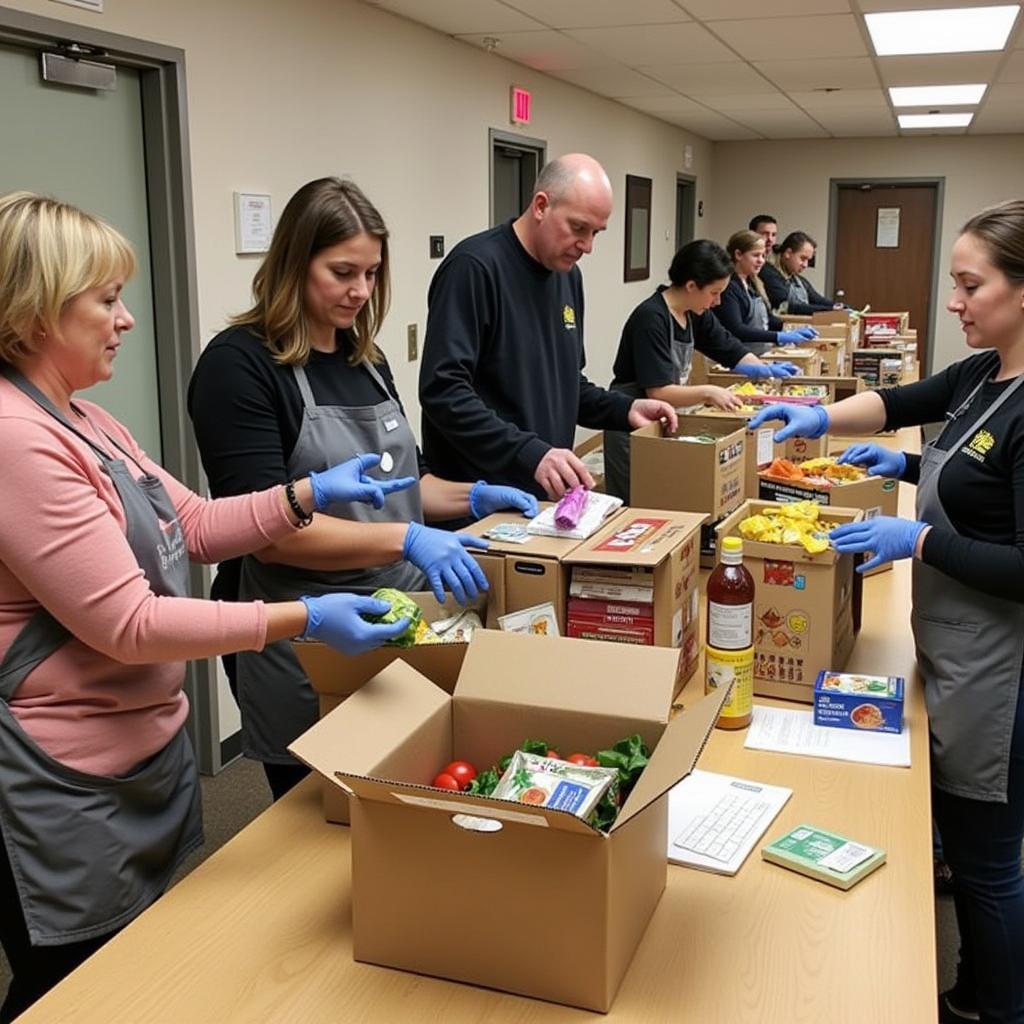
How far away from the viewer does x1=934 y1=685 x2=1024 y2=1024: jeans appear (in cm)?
173

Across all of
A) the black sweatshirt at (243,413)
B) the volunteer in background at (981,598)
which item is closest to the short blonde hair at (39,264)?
the black sweatshirt at (243,413)

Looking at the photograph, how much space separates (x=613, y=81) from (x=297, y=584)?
5.34 metres

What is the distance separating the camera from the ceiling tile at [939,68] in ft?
18.5

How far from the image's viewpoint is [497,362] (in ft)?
8.15

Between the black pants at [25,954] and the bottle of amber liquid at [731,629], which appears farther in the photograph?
the bottle of amber liquid at [731,629]

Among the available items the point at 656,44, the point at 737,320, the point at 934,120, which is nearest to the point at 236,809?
the point at 737,320

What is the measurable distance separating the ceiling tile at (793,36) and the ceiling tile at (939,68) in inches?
15.4

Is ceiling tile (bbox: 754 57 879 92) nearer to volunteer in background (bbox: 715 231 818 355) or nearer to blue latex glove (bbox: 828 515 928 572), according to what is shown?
volunteer in background (bbox: 715 231 818 355)

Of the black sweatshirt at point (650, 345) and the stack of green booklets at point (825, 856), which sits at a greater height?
the black sweatshirt at point (650, 345)

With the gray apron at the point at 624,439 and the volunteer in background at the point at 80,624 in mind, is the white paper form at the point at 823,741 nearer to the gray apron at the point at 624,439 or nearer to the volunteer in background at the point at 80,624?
the volunteer in background at the point at 80,624

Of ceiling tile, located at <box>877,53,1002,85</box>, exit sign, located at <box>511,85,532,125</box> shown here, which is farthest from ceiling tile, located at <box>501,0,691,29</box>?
ceiling tile, located at <box>877,53,1002,85</box>

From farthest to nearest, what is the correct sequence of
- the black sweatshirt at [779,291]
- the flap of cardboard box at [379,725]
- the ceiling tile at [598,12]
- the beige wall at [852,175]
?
1. the beige wall at [852,175]
2. the black sweatshirt at [779,291]
3. the ceiling tile at [598,12]
4. the flap of cardboard box at [379,725]

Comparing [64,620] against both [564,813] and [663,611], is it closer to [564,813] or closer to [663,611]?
[564,813]

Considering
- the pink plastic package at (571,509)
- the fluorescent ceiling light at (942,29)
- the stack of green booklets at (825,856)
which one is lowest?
the stack of green booklets at (825,856)
